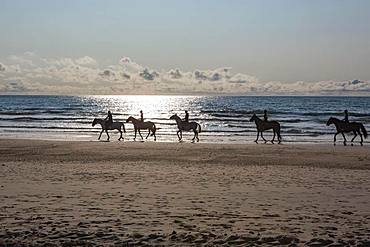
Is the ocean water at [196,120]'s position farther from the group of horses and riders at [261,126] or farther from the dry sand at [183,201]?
the dry sand at [183,201]

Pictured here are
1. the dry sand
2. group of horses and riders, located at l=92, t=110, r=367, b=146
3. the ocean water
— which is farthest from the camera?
the ocean water

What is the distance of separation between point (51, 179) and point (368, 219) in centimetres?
746

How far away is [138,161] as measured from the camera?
1688 cm

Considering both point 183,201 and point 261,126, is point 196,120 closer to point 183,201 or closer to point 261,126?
point 261,126

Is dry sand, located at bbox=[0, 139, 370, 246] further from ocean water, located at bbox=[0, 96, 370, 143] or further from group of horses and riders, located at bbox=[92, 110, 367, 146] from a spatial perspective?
ocean water, located at bbox=[0, 96, 370, 143]

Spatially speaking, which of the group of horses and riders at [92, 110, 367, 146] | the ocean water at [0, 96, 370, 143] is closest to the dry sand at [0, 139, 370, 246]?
the group of horses and riders at [92, 110, 367, 146]

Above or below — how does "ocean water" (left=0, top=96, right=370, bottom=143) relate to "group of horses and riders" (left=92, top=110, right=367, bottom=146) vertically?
below

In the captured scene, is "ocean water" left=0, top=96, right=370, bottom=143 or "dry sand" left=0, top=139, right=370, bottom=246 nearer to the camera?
"dry sand" left=0, top=139, right=370, bottom=246

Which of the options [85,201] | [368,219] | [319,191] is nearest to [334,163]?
[319,191]

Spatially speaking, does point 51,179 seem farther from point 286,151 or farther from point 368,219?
point 286,151

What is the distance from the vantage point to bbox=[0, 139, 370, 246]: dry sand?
7.34 meters

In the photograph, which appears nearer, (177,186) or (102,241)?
(102,241)

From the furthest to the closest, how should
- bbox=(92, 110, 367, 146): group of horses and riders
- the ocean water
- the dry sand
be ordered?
the ocean water, bbox=(92, 110, 367, 146): group of horses and riders, the dry sand

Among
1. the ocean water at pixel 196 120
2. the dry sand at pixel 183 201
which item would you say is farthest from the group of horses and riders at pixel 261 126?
the dry sand at pixel 183 201
